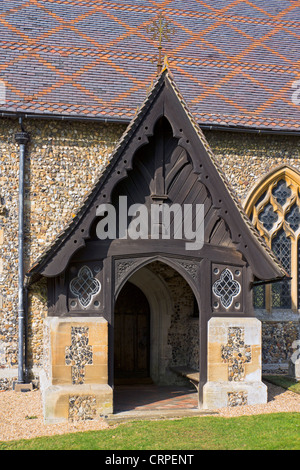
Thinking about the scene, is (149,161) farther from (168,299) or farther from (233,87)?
(233,87)

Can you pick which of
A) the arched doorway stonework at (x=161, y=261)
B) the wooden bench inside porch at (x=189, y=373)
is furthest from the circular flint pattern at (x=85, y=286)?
the wooden bench inside porch at (x=189, y=373)

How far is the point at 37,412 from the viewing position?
941cm

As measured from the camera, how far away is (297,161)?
535 inches

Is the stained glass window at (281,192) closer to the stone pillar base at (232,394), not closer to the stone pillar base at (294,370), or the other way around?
the stone pillar base at (294,370)

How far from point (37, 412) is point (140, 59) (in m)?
8.84

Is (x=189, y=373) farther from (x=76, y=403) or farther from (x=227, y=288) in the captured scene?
(x=76, y=403)

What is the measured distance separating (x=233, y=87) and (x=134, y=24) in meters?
3.37

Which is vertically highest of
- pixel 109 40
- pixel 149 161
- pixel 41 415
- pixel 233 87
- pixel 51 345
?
pixel 109 40

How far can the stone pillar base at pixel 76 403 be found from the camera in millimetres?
8789

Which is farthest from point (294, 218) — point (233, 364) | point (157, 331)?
point (233, 364)

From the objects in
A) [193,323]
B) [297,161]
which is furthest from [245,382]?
[297,161]

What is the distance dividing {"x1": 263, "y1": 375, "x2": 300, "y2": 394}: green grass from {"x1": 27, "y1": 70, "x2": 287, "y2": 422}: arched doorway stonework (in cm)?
145

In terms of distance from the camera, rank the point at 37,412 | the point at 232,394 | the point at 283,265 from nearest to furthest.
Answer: the point at 37,412
the point at 232,394
the point at 283,265

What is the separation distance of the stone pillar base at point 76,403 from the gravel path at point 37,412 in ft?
0.60
